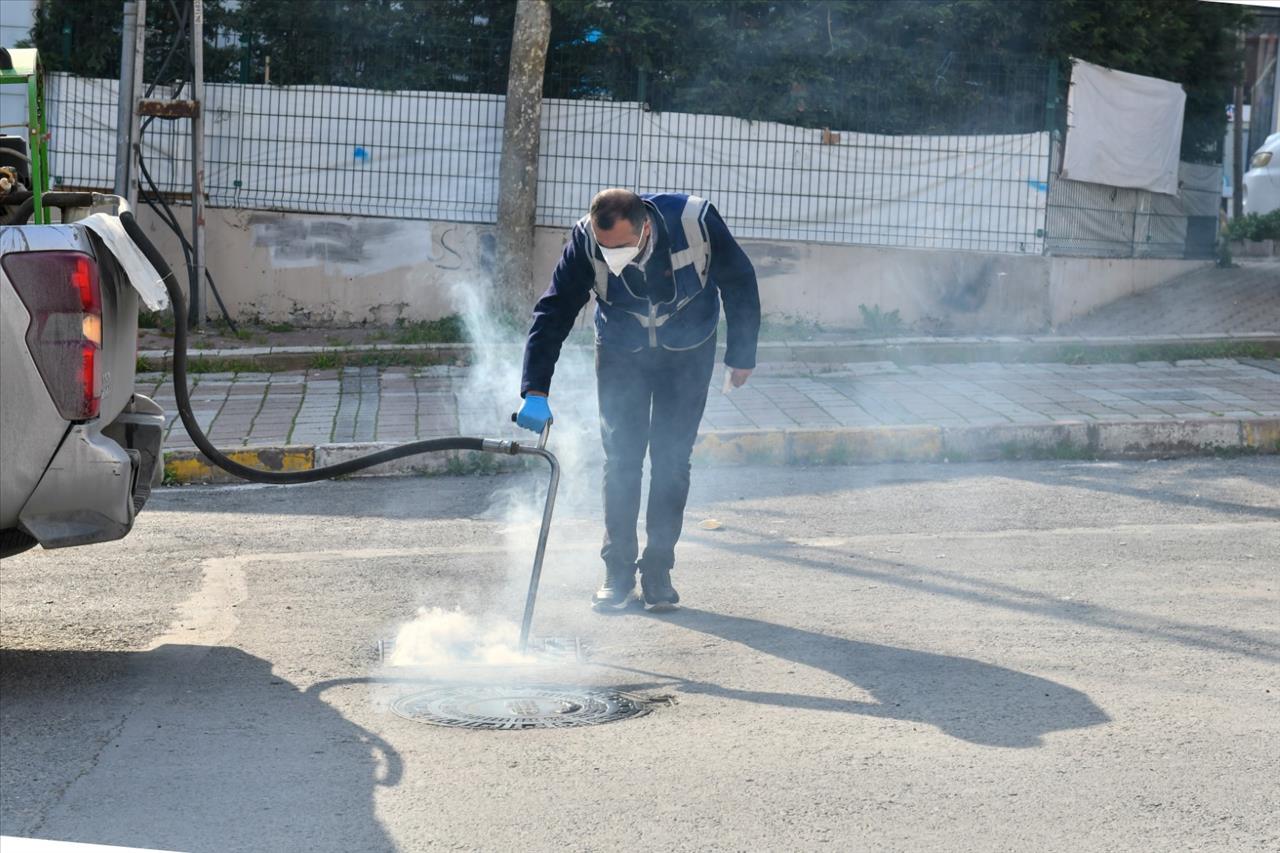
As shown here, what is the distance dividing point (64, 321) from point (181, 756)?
1362 mm

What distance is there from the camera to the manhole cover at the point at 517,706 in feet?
14.9

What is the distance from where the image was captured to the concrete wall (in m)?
13.5

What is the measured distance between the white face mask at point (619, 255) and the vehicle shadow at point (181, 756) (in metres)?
1.89

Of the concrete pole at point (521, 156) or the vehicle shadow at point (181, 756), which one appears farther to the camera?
the concrete pole at point (521, 156)

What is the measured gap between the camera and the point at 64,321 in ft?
14.9

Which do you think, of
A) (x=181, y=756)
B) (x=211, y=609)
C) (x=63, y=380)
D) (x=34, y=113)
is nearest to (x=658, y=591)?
(x=211, y=609)

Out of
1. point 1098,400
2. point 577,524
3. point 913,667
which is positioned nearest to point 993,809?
point 913,667

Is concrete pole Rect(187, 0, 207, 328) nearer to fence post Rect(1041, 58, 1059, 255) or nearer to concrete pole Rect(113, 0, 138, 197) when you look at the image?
concrete pole Rect(113, 0, 138, 197)

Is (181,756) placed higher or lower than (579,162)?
lower

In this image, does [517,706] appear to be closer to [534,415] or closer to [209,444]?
[534,415]

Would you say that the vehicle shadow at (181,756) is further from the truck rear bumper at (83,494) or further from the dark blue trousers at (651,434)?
the dark blue trousers at (651,434)

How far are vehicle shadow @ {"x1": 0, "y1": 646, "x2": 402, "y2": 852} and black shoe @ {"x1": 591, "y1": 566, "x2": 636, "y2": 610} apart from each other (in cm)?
138

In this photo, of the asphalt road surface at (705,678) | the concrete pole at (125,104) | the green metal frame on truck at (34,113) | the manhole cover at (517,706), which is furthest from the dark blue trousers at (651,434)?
the concrete pole at (125,104)

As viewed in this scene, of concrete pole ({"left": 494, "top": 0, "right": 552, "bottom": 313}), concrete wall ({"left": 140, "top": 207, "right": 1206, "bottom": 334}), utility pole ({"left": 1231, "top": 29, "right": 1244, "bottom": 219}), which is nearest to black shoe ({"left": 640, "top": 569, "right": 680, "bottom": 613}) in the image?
concrete pole ({"left": 494, "top": 0, "right": 552, "bottom": 313})
